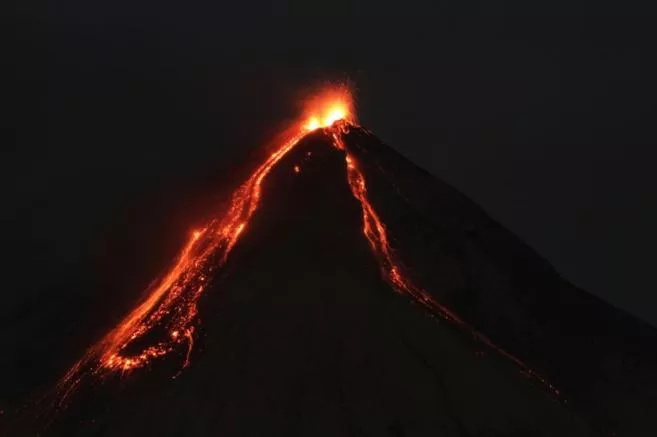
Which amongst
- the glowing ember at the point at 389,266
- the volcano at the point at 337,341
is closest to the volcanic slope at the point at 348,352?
the volcano at the point at 337,341

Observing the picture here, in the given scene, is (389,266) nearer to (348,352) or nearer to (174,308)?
(348,352)

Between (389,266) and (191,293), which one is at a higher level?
(389,266)

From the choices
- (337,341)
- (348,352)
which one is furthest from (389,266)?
(348,352)

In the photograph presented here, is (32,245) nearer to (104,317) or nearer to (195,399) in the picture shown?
(104,317)

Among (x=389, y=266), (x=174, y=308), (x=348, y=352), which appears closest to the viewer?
(x=348, y=352)

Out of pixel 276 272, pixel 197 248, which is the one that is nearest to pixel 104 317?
pixel 197 248

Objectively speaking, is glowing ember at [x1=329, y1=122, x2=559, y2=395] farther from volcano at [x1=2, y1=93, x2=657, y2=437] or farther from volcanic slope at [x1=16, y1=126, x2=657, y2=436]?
volcanic slope at [x1=16, y1=126, x2=657, y2=436]

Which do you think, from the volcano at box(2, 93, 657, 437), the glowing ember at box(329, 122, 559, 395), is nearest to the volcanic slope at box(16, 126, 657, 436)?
the volcano at box(2, 93, 657, 437)
